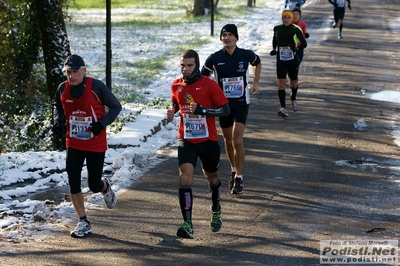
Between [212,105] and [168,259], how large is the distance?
1.71 metres

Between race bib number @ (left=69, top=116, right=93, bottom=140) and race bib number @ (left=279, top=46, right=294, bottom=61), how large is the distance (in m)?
7.05

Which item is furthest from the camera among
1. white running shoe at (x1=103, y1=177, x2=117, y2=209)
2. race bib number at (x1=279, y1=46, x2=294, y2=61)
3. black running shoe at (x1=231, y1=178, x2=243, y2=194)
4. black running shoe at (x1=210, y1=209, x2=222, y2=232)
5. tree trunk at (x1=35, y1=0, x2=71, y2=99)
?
race bib number at (x1=279, y1=46, x2=294, y2=61)

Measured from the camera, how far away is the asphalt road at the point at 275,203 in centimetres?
747

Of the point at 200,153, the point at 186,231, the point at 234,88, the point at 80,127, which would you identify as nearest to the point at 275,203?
the point at 234,88

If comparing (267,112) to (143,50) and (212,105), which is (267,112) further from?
(143,50)

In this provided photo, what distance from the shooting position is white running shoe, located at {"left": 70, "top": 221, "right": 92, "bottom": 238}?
7965 millimetres

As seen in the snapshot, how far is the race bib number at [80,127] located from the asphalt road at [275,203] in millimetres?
1029

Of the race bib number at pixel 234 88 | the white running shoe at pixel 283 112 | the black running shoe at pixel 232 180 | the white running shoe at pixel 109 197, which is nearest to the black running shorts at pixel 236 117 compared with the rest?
the race bib number at pixel 234 88

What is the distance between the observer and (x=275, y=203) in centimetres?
934

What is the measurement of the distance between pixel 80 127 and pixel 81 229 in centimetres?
105

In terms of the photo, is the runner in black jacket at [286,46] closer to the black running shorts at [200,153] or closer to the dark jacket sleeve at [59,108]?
the black running shorts at [200,153]

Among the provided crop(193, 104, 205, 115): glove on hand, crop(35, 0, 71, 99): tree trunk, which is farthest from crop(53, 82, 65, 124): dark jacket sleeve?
crop(35, 0, 71, 99): tree trunk

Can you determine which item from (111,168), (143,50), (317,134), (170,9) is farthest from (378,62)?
(170,9)

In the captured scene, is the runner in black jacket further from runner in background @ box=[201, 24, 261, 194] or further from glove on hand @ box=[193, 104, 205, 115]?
glove on hand @ box=[193, 104, 205, 115]
